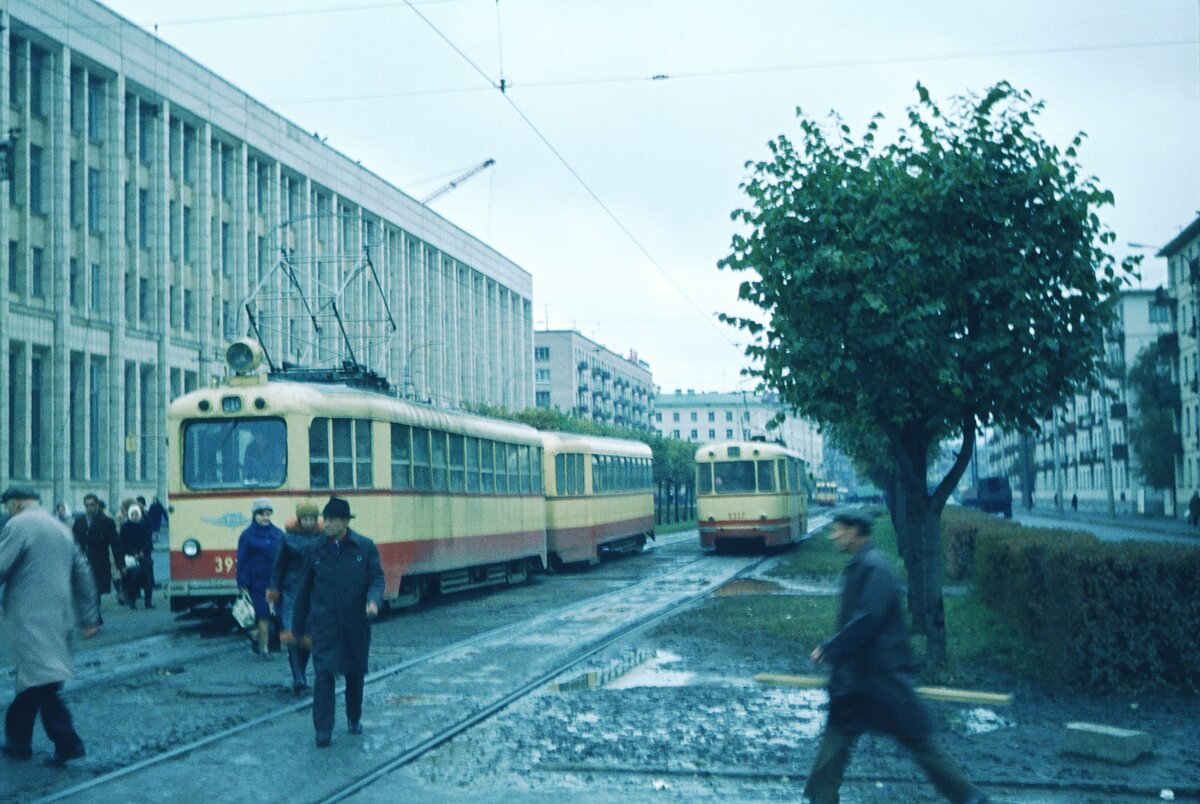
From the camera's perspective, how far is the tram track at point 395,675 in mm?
8500

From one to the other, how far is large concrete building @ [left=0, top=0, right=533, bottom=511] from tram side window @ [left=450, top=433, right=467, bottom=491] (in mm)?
9005

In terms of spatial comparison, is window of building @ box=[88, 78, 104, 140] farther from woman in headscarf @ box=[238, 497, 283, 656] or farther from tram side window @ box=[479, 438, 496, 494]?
woman in headscarf @ box=[238, 497, 283, 656]

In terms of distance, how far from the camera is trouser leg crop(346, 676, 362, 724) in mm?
10062

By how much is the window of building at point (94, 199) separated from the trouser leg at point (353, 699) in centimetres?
3776

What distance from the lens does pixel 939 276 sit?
500 inches

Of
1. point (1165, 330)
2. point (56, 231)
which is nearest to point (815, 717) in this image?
point (56, 231)

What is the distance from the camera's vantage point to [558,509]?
31.3 metres

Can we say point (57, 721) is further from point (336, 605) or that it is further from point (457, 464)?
point (457, 464)

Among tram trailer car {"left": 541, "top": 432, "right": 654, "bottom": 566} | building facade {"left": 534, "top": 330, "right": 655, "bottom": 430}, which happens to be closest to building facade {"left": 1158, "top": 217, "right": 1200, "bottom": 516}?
tram trailer car {"left": 541, "top": 432, "right": 654, "bottom": 566}

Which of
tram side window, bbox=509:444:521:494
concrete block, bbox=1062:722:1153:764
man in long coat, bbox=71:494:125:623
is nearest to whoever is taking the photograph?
concrete block, bbox=1062:722:1153:764

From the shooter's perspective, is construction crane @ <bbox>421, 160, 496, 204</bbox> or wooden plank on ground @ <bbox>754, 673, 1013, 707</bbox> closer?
wooden plank on ground @ <bbox>754, 673, 1013, 707</bbox>

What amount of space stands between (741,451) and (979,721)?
90.9 ft

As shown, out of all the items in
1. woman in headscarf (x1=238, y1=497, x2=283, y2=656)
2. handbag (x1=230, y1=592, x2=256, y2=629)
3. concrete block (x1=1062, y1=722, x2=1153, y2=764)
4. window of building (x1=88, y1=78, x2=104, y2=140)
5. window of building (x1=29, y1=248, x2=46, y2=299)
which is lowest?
concrete block (x1=1062, y1=722, x2=1153, y2=764)

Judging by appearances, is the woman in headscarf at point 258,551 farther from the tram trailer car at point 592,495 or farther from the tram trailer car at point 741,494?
the tram trailer car at point 741,494
